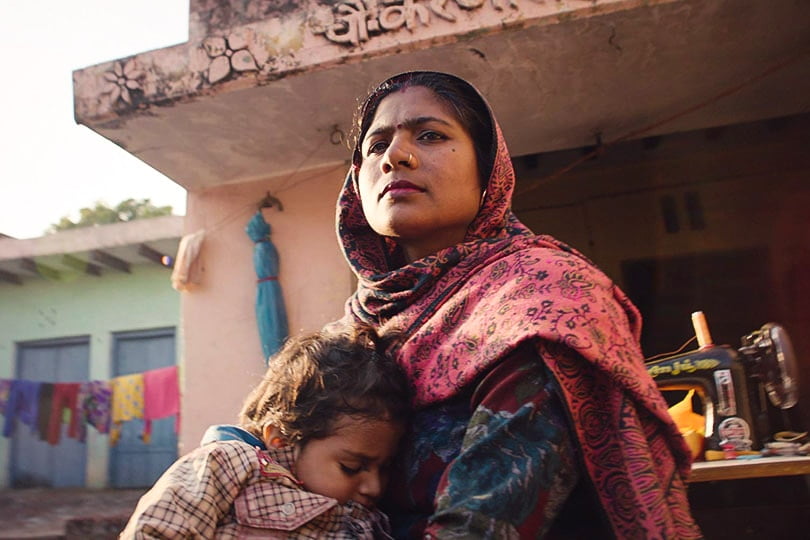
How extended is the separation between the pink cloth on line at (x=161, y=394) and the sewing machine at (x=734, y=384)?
7.12m

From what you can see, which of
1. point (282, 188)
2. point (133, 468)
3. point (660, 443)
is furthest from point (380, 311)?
point (133, 468)

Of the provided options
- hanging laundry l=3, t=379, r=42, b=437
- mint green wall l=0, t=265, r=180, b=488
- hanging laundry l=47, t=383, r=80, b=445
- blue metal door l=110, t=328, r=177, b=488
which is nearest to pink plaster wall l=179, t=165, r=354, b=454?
hanging laundry l=47, t=383, r=80, b=445

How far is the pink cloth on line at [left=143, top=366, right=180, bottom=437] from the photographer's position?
8.26 metres

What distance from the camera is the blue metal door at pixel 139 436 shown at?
10281 mm

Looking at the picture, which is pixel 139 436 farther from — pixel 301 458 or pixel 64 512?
pixel 301 458

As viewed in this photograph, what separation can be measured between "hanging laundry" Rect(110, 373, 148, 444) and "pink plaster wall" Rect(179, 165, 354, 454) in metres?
3.92

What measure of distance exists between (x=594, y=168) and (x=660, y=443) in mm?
4683

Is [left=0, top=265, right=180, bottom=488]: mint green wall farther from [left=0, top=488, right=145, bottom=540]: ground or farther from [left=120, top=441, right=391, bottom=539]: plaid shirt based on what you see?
[left=120, top=441, right=391, bottom=539]: plaid shirt

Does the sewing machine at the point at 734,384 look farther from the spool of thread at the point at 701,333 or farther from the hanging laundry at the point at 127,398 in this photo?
the hanging laundry at the point at 127,398

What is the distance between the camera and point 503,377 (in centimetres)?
111

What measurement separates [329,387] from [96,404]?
873 cm

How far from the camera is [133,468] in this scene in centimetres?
1033

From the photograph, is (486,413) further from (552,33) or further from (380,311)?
(552,33)

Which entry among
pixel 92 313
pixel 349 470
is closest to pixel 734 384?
pixel 349 470
